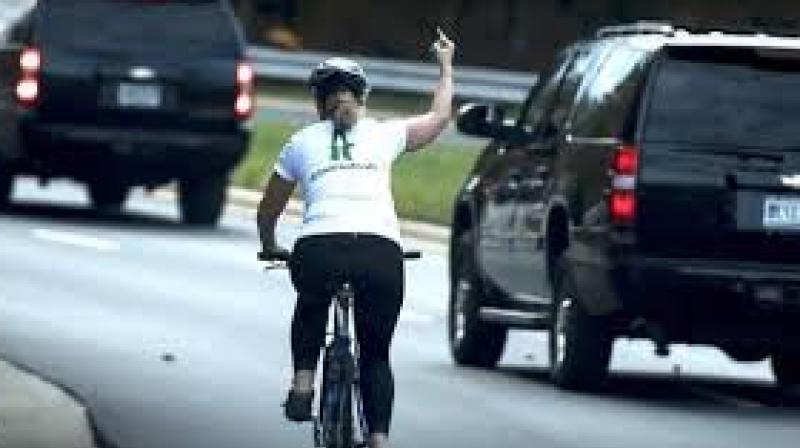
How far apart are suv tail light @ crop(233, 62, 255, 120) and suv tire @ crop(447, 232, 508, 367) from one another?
1034 centimetres

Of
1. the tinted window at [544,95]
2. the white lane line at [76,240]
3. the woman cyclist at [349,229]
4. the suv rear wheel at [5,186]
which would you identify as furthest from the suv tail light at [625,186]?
the suv rear wheel at [5,186]

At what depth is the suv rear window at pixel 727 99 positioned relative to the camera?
16.0 metres

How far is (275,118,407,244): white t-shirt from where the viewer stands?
464 inches

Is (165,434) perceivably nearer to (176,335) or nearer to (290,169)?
(290,169)

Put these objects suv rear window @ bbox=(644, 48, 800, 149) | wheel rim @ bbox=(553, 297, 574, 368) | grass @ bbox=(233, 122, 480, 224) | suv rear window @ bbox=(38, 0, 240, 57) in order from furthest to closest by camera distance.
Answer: grass @ bbox=(233, 122, 480, 224) < suv rear window @ bbox=(38, 0, 240, 57) < wheel rim @ bbox=(553, 297, 574, 368) < suv rear window @ bbox=(644, 48, 800, 149)

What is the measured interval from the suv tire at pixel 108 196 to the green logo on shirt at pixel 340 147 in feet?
62.5

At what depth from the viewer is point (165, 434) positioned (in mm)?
14234

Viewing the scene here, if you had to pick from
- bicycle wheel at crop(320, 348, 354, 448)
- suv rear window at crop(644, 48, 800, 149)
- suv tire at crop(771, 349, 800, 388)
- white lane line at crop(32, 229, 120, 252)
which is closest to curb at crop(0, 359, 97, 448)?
bicycle wheel at crop(320, 348, 354, 448)

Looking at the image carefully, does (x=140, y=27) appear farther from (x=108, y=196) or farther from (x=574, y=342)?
(x=574, y=342)

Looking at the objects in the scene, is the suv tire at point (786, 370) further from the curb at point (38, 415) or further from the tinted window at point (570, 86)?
the curb at point (38, 415)

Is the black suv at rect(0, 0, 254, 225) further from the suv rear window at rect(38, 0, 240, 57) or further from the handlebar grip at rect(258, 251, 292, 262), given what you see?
the handlebar grip at rect(258, 251, 292, 262)

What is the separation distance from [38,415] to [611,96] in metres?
3.59

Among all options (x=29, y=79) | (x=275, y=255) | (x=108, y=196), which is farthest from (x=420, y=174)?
(x=275, y=255)

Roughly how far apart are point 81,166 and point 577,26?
20311 millimetres
